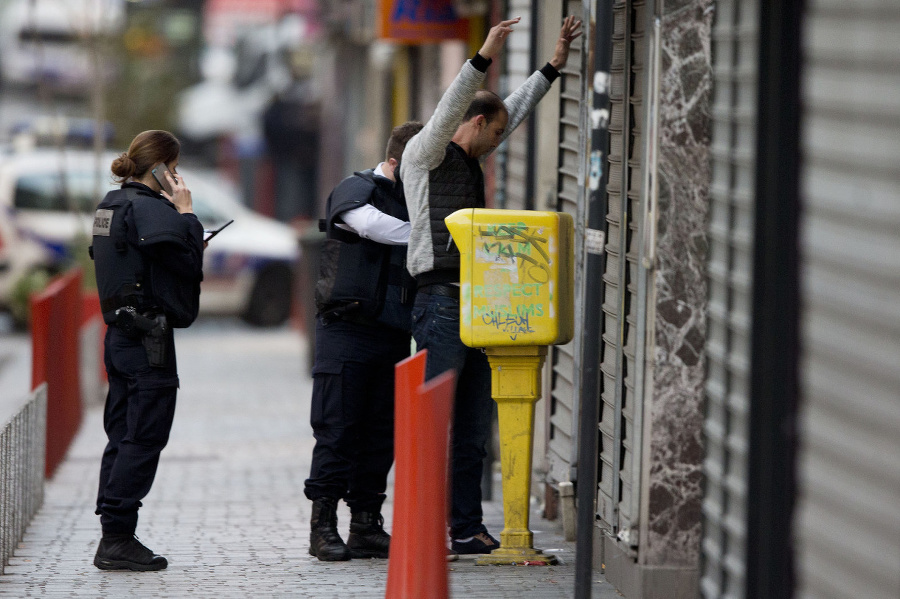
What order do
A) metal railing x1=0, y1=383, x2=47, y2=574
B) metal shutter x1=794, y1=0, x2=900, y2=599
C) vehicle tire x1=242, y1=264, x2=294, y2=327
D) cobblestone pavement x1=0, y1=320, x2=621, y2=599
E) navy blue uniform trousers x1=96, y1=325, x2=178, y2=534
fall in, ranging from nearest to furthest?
metal shutter x1=794, y1=0, x2=900, y2=599
cobblestone pavement x1=0, y1=320, x2=621, y2=599
navy blue uniform trousers x1=96, y1=325, x2=178, y2=534
metal railing x1=0, y1=383, x2=47, y2=574
vehicle tire x1=242, y1=264, x2=294, y2=327

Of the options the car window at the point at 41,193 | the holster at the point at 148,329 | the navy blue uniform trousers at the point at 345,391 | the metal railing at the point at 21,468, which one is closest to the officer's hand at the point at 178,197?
the holster at the point at 148,329

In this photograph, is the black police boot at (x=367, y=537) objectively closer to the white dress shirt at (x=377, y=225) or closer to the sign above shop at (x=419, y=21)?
the white dress shirt at (x=377, y=225)

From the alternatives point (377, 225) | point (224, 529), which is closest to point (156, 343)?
point (377, 225)

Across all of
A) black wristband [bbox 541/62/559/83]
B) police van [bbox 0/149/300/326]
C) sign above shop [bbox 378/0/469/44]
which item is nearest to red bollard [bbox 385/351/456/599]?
black wristband [bbox 541/62/559/83]

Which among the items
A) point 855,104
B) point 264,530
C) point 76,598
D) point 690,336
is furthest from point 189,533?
point 855,104

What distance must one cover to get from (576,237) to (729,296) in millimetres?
2199

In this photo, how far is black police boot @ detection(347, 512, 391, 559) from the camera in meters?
6.48

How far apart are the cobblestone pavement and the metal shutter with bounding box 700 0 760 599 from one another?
1.26 meters

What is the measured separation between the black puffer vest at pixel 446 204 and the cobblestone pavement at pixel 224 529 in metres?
1.21

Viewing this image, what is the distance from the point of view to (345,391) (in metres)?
6.31

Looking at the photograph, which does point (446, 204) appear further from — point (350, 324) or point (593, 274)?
point (593, 274)

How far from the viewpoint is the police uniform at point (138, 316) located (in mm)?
6043

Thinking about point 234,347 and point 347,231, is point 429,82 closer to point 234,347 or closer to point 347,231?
point 234,347

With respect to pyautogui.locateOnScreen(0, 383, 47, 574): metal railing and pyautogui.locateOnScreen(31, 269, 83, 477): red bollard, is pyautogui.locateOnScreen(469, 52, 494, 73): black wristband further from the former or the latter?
pyautogui.locateOnScreen(31, 269, 83, 477): red bollard
